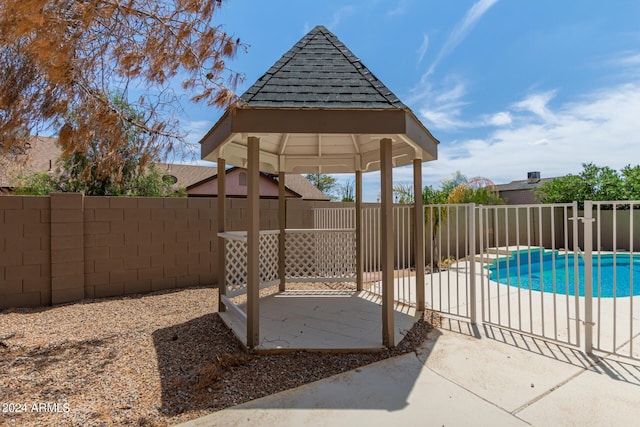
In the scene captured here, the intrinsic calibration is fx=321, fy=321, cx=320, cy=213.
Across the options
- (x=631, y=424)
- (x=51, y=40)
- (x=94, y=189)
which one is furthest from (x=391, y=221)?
(x=94, y=189)

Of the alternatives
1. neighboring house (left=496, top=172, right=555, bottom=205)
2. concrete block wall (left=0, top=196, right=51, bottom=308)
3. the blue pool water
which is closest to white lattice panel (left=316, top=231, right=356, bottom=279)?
the blue pool water

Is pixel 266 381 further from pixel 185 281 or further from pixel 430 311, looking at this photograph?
pixel 185 281

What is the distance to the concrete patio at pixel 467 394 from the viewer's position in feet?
8.04

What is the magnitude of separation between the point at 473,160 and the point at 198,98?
21141 mm

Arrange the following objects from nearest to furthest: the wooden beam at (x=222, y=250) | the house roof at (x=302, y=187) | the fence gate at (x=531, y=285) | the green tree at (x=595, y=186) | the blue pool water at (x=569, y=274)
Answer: the fence gate at (x=531, y=285) < the wooden beam at (x=222, y=250) < the blue pool water at (x=569, y=274) < the green tree at (x=595, y=186) < the house roof at (x=302, y=187)

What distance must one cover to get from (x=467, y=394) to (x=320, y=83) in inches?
139

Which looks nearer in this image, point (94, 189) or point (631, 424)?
point (631, 424)

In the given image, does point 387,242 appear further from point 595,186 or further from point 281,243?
point 595,186

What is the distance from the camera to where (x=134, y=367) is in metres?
3.33

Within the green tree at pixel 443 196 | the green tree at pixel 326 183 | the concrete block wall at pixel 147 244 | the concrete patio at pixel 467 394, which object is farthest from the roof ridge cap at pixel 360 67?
the green tree at pixel 326 183

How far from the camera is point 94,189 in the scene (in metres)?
11.7

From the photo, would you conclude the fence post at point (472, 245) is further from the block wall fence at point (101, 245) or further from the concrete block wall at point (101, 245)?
the block wall fence at point (101, 245)

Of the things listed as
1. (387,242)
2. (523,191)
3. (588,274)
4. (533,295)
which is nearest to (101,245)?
(387,242)

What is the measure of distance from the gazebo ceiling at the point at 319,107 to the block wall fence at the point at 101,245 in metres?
2.67
